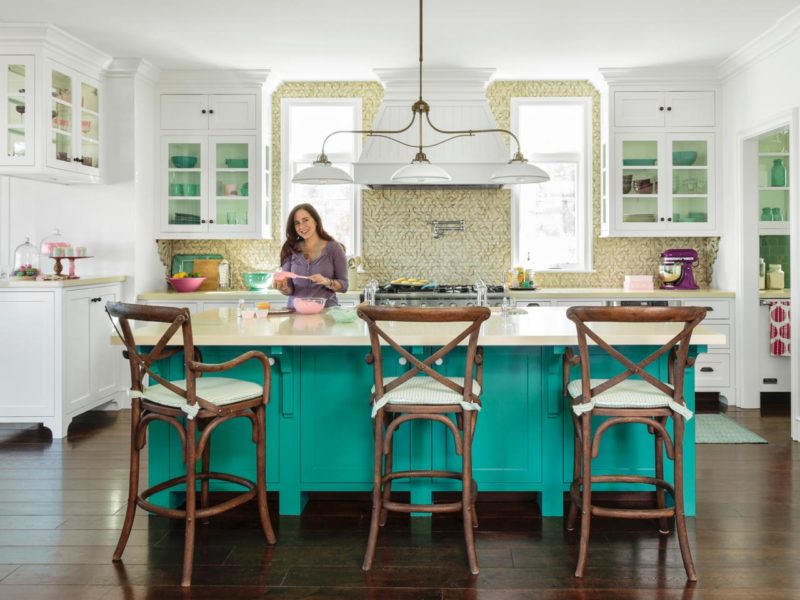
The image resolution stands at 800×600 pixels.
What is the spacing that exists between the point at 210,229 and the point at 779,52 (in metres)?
4.55

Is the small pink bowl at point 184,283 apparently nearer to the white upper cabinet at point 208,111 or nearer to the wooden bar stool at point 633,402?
the white upper cabinet at point 208,111

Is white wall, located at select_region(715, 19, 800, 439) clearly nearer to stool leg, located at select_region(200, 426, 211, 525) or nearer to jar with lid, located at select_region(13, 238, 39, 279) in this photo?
stool leg, located at select_region(200, 426, 211, 525)

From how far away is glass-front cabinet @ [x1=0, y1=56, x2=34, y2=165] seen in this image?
15.9 ft

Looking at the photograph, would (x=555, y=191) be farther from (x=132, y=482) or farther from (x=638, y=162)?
(x=132, y=482)

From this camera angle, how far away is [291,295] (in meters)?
4.30

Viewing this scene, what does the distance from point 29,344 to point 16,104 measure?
166 centimetres

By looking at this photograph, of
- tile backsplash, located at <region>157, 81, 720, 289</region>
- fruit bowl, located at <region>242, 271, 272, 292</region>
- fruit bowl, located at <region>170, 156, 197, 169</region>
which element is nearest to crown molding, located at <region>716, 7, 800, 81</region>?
tile backsplash, located at <region>157, 81, 720, 289</region>

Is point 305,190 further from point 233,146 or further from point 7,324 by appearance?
point 7,324

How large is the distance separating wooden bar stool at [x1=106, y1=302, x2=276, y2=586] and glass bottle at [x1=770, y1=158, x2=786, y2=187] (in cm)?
502

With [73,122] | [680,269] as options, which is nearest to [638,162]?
[680,269]

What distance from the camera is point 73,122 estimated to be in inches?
205

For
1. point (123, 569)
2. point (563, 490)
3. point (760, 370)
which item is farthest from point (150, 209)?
point (760, 370)

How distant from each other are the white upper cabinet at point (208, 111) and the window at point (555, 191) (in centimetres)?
234

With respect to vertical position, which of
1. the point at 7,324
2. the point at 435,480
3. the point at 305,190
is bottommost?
the point at 435,480
